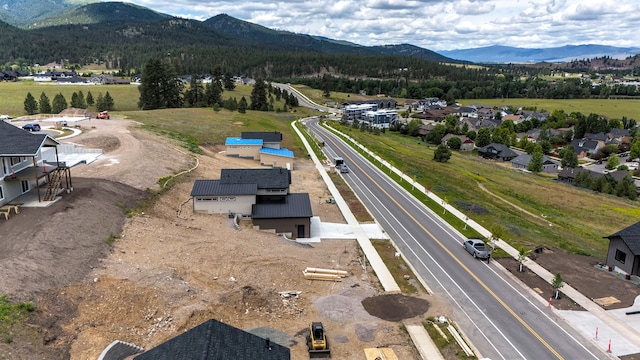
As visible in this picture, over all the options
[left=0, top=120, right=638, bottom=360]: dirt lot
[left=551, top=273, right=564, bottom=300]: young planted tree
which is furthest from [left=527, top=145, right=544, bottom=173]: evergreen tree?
[left=551, top=273, right=564, bottom=300]: young planted tree

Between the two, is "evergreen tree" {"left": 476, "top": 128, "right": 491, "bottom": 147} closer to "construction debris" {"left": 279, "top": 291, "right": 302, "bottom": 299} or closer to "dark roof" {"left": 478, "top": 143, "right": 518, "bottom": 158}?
"dark roof" {"left": 478, "top": 143, "right": 518, "bottom": 158}

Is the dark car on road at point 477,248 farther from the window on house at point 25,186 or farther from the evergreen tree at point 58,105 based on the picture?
the evergreen tree at point 58,105

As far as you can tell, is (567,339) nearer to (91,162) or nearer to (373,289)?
(373,289)

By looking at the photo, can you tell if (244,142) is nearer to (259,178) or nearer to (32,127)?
(259,178)

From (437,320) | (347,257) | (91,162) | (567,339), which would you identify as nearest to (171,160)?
(91,162)

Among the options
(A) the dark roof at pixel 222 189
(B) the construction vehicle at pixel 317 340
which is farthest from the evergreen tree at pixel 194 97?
(B) the construction vehicle at pixel 317 340

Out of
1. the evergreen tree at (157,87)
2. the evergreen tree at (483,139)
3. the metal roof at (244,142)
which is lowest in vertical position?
the evergreen tree at (483,139)

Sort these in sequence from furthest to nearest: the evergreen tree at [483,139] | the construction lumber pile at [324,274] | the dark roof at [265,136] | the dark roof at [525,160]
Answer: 1. the evergreen tree at [483,139]
2. the dark roof at [525,160]
3. the dark roof at [265,136]
4. the construction lumber pile at [324,274]
